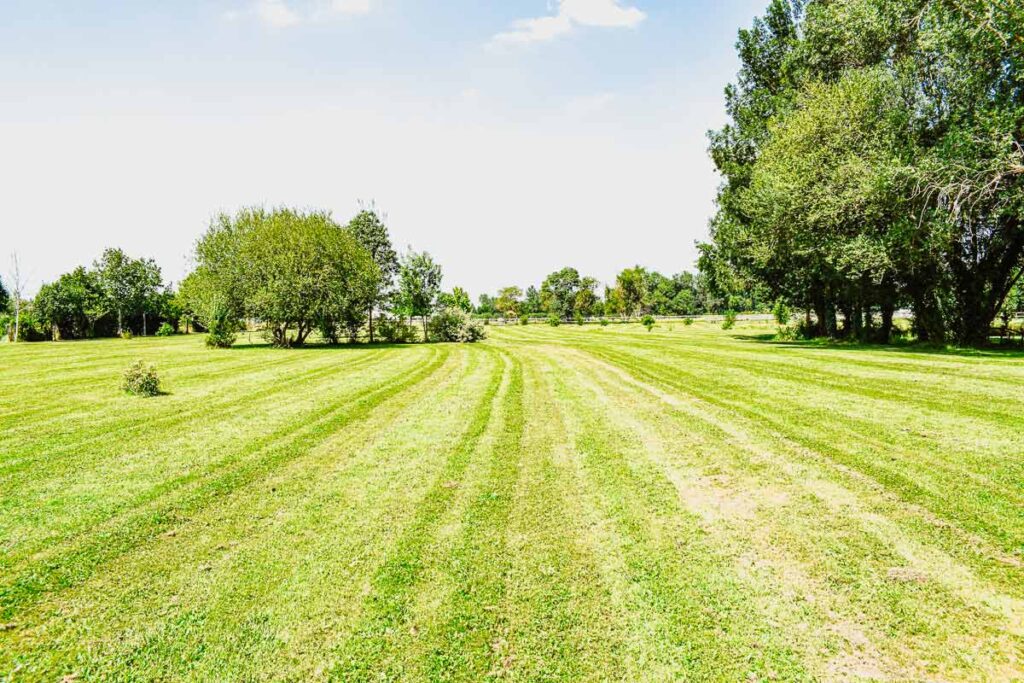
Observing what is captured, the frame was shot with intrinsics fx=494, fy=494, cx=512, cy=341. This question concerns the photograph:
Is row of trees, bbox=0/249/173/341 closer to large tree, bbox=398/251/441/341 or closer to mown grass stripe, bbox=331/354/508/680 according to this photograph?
large tree, bbox=398/251/441/341

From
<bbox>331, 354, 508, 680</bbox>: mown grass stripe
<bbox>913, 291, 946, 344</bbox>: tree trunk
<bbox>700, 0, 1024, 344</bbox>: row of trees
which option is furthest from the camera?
<bbox>913, 291, 946, 344</bbox>: tree trunk

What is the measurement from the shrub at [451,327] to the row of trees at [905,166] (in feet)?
66.9

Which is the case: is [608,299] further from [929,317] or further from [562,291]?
[929,317]

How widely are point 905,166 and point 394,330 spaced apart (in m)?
32.2

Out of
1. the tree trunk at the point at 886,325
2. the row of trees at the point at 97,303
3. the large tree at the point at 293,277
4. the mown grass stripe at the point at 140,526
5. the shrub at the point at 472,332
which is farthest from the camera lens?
the row of trees at the point at 97,303

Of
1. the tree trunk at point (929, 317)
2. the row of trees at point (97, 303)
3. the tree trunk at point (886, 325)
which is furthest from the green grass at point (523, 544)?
the row of trees at point (97, 303)

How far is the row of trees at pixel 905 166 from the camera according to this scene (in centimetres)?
1762

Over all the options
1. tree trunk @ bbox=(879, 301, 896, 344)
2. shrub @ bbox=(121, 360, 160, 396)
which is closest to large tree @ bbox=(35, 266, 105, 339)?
shrub @ bbox=(121, 360, 160, 396)

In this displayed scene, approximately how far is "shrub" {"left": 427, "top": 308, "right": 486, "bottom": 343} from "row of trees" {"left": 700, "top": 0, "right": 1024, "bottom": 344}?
20.4m

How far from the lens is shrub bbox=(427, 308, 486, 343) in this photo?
129 ft

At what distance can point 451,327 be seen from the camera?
39312 mm

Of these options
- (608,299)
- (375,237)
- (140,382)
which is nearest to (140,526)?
(140,382)

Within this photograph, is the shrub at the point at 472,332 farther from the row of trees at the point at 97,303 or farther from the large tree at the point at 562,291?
the large tree at the point at 562,291

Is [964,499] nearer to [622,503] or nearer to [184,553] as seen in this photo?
[622,503]
